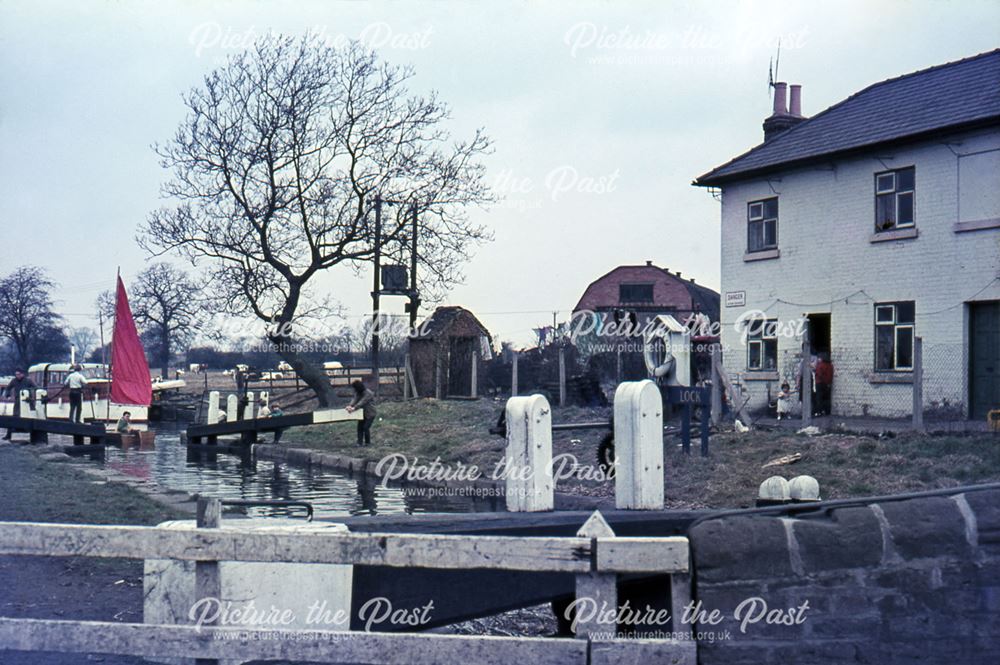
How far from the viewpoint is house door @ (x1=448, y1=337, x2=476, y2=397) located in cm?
2975

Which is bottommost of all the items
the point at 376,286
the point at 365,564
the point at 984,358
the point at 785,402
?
the point at 365,564

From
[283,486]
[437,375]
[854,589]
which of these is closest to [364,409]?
[283,486]

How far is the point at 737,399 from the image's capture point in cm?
1775

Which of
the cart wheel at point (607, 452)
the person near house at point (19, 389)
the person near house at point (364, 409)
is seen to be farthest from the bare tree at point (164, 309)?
the cart wheel at point (607, 452)

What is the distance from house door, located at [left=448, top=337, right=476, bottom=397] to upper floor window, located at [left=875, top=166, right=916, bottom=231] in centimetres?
1280

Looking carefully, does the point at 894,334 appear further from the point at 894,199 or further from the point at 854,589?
the point at 854,589

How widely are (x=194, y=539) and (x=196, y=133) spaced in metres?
28.5

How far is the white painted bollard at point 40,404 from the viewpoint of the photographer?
1152 inches

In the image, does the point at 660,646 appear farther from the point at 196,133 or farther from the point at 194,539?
the point at 196,133

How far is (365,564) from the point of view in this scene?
397 cm

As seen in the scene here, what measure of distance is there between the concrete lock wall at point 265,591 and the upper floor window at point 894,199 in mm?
18534

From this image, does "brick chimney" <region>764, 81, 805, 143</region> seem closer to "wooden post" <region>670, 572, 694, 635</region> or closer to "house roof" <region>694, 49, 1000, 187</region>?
"house roof" <region>694, 49, 1000, 187</region>

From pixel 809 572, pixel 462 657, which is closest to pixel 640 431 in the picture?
pixel 809 572

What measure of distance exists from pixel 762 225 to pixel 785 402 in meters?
4.66
